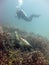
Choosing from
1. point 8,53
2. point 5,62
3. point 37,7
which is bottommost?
point 5,62

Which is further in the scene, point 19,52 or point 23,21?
point 23,21

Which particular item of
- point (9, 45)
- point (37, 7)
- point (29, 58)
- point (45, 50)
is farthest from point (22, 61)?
point (37, 7)

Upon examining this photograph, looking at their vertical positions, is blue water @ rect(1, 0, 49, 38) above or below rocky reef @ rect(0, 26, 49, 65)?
above

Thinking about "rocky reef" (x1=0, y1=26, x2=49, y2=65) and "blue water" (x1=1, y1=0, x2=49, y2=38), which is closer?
"rocky reef" (x1=0, y1=26, x2=49, y2=65)

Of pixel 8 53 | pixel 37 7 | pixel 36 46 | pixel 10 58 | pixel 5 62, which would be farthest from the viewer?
pixel 37 7

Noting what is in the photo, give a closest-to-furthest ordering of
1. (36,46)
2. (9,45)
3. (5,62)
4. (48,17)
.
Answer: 1. (5,62)
2. (9,45)
3. (36,46)
4. (48,17)

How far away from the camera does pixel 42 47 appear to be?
35.4 ft

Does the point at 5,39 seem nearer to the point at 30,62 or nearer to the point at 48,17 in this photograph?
the point at 30,62

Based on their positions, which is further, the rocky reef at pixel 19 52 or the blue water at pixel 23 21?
the blue water at pixel 23 21

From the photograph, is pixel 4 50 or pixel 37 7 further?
pixel 37 7

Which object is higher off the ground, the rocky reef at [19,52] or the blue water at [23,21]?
the blue water at [23,21]

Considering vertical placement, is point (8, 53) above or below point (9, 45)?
below

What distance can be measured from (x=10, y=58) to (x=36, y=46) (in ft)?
10.6

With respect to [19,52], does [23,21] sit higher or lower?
higher
